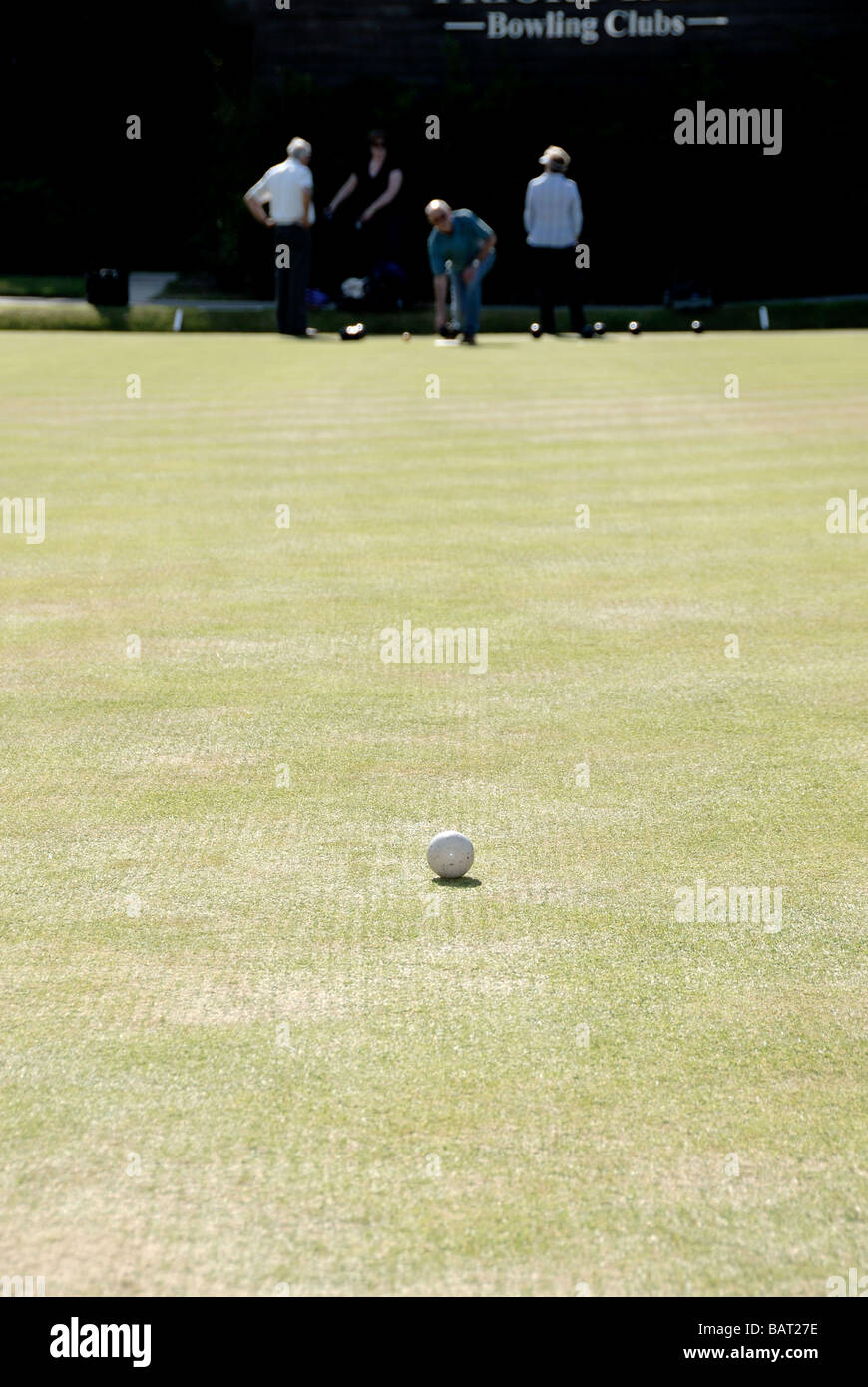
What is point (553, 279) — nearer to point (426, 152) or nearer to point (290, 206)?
point (290, 206)

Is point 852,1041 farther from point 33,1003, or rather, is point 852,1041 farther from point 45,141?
point 45,141

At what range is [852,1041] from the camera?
15.0ft

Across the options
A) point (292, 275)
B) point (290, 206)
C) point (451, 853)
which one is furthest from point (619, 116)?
point (451, 853)

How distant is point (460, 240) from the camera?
78.0ft

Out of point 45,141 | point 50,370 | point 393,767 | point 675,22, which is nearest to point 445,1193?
point 393,767

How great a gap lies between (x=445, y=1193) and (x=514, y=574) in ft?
22.4

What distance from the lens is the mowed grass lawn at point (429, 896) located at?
12.2 ft

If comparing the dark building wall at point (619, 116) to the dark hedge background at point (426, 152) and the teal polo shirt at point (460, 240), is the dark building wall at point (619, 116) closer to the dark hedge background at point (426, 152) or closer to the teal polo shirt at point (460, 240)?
the dark hedge background at point (426, 152)

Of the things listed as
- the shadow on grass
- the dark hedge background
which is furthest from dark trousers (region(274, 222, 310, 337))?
the dark hedge background

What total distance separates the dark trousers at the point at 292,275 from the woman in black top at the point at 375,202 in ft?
4.03

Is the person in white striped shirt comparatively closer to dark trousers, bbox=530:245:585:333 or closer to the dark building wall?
dark trousers, bbox=530:245:585:333

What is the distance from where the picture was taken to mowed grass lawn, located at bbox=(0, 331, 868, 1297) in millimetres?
3725

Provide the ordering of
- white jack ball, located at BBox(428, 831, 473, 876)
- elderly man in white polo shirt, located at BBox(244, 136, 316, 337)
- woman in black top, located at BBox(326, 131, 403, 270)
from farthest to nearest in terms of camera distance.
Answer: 1. woman in black top, located at BBox(326, 131, 403, 270)
2. elderly man in white polo shirt, located at BBox(244, 136, 316, 337)
3. white jack ball, located at BBox(428, 831, 473, 876)

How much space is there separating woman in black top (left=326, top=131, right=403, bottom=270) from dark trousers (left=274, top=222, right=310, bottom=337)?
1229 mm
